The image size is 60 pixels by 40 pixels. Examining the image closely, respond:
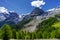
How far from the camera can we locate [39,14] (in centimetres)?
18175

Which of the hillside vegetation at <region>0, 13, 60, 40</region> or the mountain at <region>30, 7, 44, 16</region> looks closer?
the hillside vegetation at <region>0, 13, 60, 40</region>

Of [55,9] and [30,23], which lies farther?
[55,9]

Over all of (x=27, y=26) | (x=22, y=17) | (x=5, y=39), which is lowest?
(x=5, y=39)

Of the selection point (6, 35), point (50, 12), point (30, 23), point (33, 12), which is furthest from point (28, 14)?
point (6, 35)

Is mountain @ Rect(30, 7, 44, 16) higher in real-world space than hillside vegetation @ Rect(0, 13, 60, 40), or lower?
higher

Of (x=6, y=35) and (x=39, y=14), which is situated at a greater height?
(x=39, y=14)

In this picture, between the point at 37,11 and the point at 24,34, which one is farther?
the point at 37,11

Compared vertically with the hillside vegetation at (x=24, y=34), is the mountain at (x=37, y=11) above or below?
above

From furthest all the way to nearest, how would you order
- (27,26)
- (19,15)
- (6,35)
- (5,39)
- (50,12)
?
(19,15) < (50,12) < (27,26) < (6,35) < (5,39)

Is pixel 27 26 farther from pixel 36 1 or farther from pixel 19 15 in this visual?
pixel 19 15

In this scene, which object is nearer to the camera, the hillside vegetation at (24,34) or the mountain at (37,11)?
the hillside vegetation at (24,34)

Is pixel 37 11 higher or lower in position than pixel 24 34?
higher

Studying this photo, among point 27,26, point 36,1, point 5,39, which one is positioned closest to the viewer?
point 5,39

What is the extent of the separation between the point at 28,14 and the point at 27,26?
1612 inches
